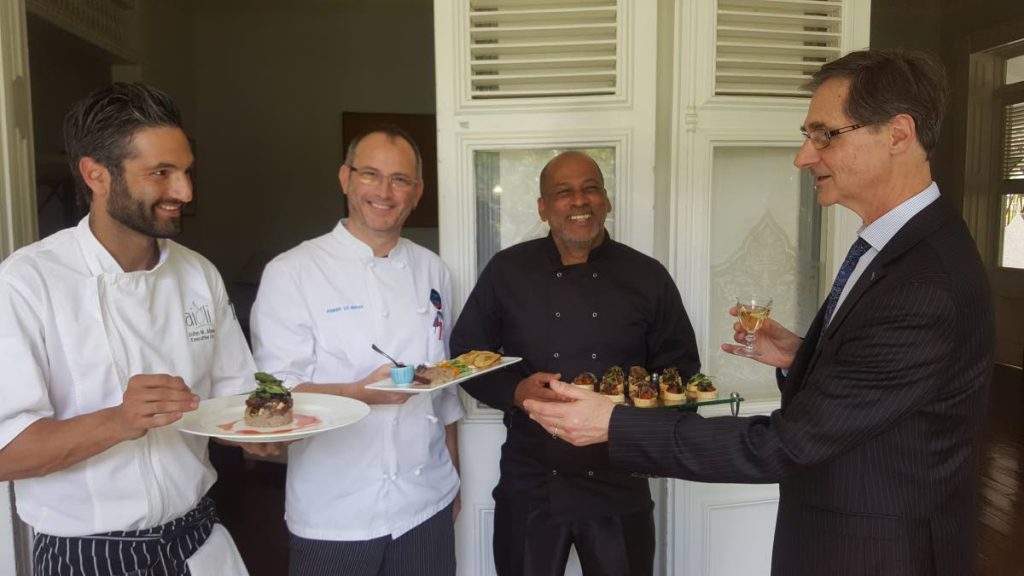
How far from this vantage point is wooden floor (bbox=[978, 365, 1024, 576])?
3240 millimetres

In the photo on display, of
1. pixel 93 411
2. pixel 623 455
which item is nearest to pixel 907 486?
pixel 623 455

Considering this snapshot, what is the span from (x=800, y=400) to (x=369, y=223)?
1.23 m

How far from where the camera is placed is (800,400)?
4.05 ft

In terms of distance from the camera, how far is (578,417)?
4.40ft

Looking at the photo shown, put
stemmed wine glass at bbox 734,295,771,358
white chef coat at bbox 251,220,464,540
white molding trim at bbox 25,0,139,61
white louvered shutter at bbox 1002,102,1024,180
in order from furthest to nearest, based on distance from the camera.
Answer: white louvered shutter at bbox 1002,102,1024,180
white molding trim at bbox 25,0,139,61
white chef coat at bbox 251,220,464,540
stemmed wine glass at bbox 734,295,771,358

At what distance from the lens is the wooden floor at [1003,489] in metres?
3.24

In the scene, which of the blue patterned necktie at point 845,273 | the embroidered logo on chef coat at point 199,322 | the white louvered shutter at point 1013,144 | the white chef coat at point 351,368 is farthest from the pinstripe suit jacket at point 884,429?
the white louvered shutter at point 1013,144

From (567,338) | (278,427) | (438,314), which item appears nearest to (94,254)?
(278,427)

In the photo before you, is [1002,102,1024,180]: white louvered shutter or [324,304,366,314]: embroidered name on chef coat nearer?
[324,304,366,314]: embroidered name on chef coat

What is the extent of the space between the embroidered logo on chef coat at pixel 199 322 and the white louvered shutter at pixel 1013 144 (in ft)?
25.4

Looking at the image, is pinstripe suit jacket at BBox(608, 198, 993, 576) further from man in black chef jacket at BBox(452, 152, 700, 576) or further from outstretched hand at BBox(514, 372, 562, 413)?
man in black chef jacket at BBox(452, 152, 700, 576)

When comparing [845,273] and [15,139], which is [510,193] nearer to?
[845,273]

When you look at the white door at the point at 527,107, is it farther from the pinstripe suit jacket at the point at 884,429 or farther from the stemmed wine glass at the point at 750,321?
the pinstripe suit jacket at the point at 884,429

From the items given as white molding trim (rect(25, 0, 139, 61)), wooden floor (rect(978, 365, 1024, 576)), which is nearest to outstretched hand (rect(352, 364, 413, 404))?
white molding trim (rect(25, 0, 139, 61))
